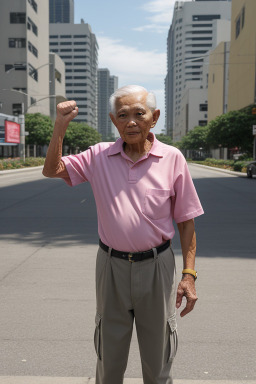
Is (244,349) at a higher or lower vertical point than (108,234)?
lower

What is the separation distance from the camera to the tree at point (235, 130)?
51594mm

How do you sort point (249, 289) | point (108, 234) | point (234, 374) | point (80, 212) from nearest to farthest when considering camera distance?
point (108, 234), point (234, 374), point (249, 289), point (80, 212)

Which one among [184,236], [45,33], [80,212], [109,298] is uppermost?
[45,33]

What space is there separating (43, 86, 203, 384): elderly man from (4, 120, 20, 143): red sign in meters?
49.1

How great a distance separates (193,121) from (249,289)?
493 feet

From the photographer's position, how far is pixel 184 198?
235 cm

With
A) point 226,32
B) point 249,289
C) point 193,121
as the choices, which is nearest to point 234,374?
point 249,289

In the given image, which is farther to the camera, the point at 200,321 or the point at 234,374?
the point at 200,321

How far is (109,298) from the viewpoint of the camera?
91.6 inches

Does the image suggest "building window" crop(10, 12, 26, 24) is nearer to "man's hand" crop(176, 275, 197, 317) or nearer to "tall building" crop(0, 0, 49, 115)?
"tall building" crop(0, 0, 49, 115)

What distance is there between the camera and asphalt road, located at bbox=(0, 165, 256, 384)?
345 cm

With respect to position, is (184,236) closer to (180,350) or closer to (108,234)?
(108,234)

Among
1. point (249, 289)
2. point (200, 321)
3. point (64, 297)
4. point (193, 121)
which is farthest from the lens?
Answer: point (193, 121)

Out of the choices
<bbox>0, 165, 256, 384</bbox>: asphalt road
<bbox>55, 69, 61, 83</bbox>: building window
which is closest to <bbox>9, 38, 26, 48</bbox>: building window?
<bbox>55, 69, 61, 83</bbox>: building window
